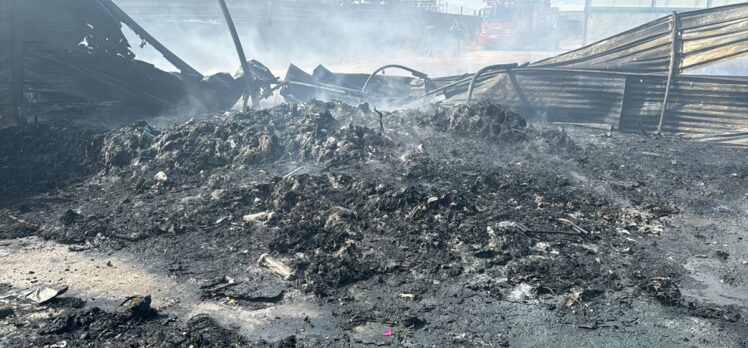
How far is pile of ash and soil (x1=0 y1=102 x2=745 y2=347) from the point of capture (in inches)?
170

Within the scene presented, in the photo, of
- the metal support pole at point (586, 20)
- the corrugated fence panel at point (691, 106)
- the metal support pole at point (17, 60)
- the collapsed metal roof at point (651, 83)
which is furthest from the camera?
the metal support pole at point (586, 20)

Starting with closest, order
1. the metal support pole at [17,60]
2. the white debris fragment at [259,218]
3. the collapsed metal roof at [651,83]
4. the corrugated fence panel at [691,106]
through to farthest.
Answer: the white debris fragment at [259,218] < the metal support pole at [17,60] < the corrugated fence panel at [691,106] < the collapsed metal roof at [651,83]

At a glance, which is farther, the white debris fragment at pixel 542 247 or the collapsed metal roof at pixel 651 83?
the collapsed metal roof at pixel 651 83

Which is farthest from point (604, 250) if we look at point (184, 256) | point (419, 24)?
point (419, 24)

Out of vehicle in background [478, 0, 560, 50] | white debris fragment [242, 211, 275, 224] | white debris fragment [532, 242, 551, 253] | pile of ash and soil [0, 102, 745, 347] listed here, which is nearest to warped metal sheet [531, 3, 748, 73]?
pile of ash and soil [0, 102, 745, 347]

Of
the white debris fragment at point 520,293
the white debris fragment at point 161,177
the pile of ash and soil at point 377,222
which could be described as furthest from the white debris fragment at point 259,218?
the white debris fragment at point 520,293

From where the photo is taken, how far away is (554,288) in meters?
4.63

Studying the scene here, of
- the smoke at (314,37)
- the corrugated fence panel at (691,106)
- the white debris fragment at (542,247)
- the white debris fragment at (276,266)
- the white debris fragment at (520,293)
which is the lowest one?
the white debris fragment at (520,293)

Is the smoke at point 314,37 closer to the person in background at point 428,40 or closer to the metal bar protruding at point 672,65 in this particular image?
the person in background at point 428,40

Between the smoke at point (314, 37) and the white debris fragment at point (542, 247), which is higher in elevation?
the smoke at point (314, 37)

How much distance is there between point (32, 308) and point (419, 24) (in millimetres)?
28976

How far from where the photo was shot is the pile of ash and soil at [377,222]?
4324mm

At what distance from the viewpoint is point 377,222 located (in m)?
5.83

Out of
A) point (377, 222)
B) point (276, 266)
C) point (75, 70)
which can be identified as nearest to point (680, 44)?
point (377, 222)
